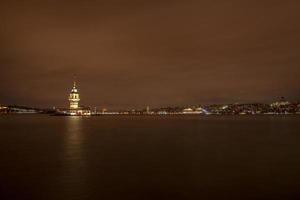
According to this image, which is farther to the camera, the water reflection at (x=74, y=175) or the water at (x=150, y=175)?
the water reflection at (x=74, y=175)

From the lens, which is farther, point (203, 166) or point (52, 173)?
point (203, 166)

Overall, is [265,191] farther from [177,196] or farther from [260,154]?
[260,154]

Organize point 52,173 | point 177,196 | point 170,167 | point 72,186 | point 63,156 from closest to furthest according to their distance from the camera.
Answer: point 177,196 → point 72,186 → point 52,173 → point 170,167 → point 63,156

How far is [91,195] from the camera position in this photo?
17031mm

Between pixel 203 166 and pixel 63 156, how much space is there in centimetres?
1208

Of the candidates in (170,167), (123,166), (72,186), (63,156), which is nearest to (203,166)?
(170,167)

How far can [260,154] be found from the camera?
31.5m

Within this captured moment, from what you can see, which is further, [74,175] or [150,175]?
[74,175]

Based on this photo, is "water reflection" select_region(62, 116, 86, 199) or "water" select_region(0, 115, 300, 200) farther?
"water reflection" select_region(62, 116, 86, 199)

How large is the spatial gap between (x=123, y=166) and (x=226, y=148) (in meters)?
14.9

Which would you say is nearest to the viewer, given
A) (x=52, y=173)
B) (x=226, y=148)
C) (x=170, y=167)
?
(x=52, y=173)

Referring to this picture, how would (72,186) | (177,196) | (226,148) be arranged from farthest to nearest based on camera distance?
(226,148)
(72,186)
(177,196)

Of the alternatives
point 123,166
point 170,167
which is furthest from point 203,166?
point 123,166

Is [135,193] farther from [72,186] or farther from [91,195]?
[72,186]
